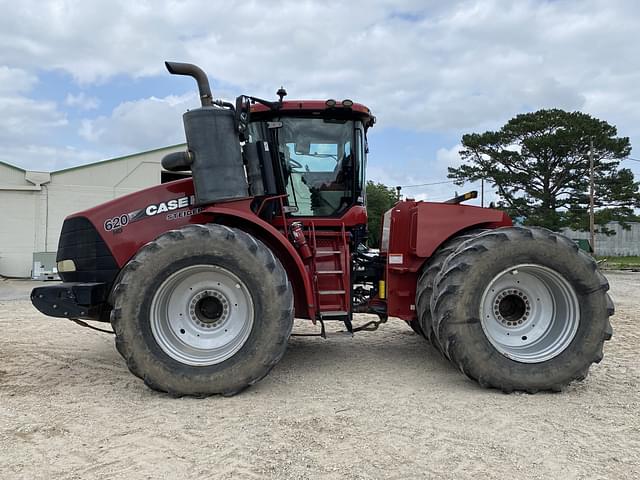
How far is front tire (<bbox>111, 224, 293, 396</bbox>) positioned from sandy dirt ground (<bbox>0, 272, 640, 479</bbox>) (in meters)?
0.23

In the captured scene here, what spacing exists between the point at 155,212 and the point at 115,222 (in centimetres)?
39

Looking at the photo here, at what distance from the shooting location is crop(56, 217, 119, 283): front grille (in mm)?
5082

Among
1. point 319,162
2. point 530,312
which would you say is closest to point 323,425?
point 530,312

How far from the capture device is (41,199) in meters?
18.2

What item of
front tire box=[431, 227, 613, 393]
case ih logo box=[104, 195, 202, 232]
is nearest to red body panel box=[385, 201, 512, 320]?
front tire box=[431, 227, 613, 393]

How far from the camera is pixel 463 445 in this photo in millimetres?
3404

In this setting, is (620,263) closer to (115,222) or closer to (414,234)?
(414,234)

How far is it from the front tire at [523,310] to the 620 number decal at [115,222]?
2976mm

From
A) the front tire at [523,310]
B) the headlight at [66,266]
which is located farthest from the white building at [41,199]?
the front tire at [523,310]

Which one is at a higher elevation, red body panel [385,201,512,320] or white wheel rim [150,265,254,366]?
red body panel [385,201,512,320]

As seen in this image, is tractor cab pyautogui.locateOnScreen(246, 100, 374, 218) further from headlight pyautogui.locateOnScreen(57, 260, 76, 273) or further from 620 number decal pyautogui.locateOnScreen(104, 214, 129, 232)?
headlight pyautogui.locateOnScreen(57, 260, 76, 273)

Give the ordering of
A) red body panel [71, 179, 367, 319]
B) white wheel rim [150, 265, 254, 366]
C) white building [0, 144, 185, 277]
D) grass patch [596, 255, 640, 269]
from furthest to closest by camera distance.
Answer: grass patch [596, 255, 640, 269]
white building [0, 144, 185, 277]
red body panel [71, 179, 367, 319]
white wheel rim [150, 265, 254, 366]

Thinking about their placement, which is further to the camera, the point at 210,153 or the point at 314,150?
the point at 314,150

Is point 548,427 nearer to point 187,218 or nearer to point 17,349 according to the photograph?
point 187,218
